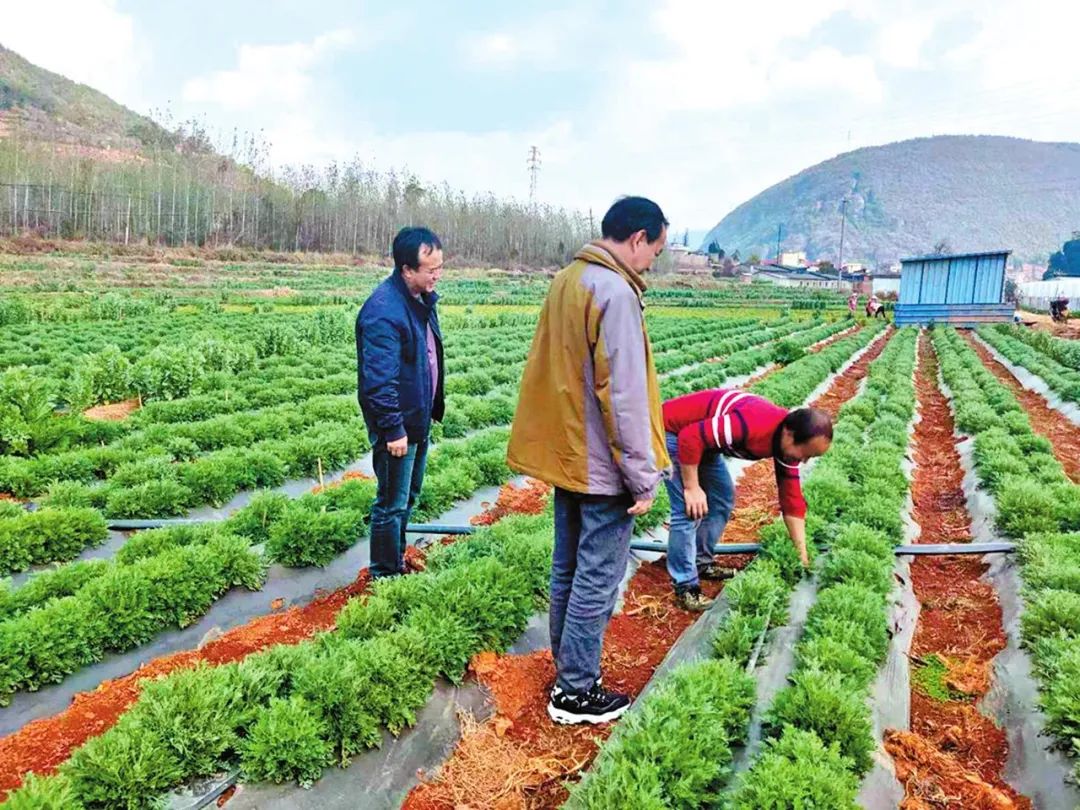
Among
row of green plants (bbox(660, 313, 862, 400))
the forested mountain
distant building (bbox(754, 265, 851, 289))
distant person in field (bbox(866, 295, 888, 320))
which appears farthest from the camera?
distant building (bbox(754, 265, 851, 289))

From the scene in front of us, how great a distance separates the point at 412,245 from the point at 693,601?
2864mm

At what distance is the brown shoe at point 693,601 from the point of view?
15.2 ft

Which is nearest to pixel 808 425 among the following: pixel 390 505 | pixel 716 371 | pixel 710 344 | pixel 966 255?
pixel 390 505

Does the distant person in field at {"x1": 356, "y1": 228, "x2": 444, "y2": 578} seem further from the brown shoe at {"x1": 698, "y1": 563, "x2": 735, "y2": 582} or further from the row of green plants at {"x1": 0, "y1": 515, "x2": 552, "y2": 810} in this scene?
the brown shoe at {"x1": 698, "y1": 563, "x2": 735, "y2": 582}

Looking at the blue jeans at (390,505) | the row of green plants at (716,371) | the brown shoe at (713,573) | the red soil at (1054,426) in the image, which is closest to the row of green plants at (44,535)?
the blue jeans at (390,505)

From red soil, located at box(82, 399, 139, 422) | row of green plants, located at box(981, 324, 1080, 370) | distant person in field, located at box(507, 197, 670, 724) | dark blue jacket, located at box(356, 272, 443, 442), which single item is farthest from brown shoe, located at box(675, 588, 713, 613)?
row of green plants, located at box(981, 324, 1080, 370)

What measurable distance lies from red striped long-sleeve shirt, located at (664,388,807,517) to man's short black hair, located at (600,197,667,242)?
142cm

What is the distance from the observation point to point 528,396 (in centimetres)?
303

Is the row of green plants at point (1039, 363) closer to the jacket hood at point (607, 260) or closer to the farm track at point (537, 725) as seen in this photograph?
the farm track at point (537, 725)

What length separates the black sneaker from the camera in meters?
3.35

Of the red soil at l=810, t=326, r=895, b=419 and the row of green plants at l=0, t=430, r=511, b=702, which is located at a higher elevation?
the red soil at l=810, t=326, r=895, b=419

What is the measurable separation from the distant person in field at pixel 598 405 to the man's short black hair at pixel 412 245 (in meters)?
1.35

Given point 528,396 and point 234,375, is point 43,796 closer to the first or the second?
point 528,396

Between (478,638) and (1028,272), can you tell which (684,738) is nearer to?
(478,638)
